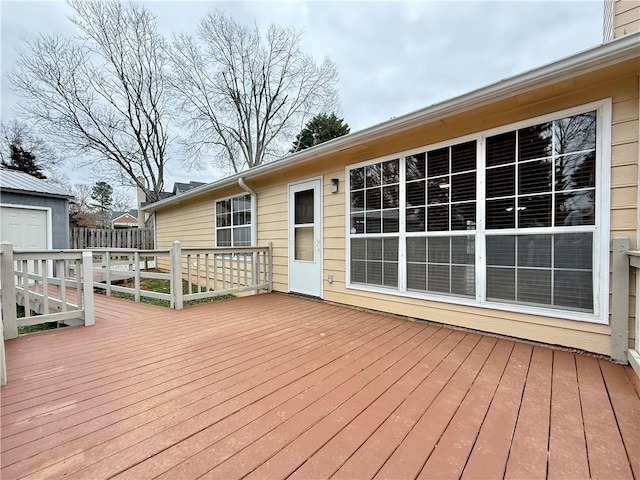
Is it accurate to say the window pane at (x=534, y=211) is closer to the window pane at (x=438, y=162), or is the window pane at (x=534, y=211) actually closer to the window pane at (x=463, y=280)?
the window pane at (x=463, y=280)

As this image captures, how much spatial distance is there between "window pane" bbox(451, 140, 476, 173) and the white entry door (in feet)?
6.96

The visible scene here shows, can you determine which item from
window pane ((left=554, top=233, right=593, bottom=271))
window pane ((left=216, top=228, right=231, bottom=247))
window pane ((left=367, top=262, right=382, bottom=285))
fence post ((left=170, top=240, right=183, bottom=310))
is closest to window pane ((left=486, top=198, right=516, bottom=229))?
window pane ((left=554, top=233, right=593, bottom=271))

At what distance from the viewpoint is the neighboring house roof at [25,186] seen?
20.5 ft

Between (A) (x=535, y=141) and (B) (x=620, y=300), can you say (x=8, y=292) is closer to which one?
(A) (x=535, y=141)

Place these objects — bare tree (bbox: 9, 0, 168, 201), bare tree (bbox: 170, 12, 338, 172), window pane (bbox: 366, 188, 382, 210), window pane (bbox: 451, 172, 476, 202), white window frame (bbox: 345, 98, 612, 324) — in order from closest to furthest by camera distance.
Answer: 1. white window frame (bbox: 345, 98, 612, 324)
2. window pane (bbox: 451, 172, 476, 202)
3. window pane (bbox: 366, 188, 382, 210)
4. bare tree (bbox: 9, 0, 168, 201)
5. bare tree (bbox: 170, 12, 338, 172)

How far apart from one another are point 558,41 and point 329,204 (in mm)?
5498

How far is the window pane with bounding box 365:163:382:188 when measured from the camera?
12.9 feet

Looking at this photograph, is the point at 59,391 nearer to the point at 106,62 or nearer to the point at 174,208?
the point at 174,208

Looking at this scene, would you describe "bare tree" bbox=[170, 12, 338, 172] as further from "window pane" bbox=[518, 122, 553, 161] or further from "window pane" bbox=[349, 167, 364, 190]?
"window pane" bbox=[518, 122, 553, 161]

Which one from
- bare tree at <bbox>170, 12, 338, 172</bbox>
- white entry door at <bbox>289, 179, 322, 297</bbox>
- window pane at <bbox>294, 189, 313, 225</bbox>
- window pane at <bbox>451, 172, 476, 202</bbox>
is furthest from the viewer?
bare tree at <bbox>170, 12, 338, 172</bbox>

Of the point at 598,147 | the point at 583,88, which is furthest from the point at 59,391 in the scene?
the point at 583,88

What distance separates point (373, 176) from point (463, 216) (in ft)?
4.48

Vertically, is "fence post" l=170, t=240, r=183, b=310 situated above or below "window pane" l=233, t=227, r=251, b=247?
below

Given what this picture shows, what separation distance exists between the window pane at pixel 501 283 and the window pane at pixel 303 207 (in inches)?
113
